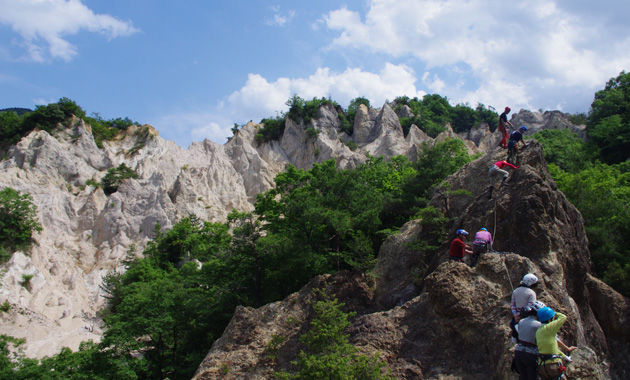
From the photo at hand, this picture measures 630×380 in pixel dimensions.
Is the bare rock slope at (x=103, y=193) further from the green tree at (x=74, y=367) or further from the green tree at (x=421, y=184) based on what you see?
the green tree at (x=421, y=184)

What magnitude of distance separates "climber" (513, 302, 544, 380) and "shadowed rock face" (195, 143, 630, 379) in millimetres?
1358

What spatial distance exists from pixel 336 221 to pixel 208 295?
586cm

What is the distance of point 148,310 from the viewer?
17.3 m

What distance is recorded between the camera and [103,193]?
3562cm

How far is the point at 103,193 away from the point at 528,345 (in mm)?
35337

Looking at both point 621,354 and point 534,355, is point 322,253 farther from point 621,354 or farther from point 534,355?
point 534,355

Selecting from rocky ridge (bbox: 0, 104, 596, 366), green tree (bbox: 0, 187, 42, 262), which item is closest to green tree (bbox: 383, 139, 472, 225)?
rocky ridge (bbox: 0, 104, 596, 366)

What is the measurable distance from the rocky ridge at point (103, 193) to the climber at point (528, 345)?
75.0ft

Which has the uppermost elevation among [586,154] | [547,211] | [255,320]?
[586,154]

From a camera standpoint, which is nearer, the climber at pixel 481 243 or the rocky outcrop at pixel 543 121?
the climber at pixel 481 243

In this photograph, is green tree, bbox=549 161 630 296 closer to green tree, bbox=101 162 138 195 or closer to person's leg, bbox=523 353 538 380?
person's leg, bbox=523 353 538 380

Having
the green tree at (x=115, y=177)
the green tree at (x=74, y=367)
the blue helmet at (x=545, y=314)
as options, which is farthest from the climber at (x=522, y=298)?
the green tree at (x=115, y=177)

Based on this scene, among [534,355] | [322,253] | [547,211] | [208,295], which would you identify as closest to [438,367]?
[534,355]

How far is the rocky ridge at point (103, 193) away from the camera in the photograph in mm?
26344
